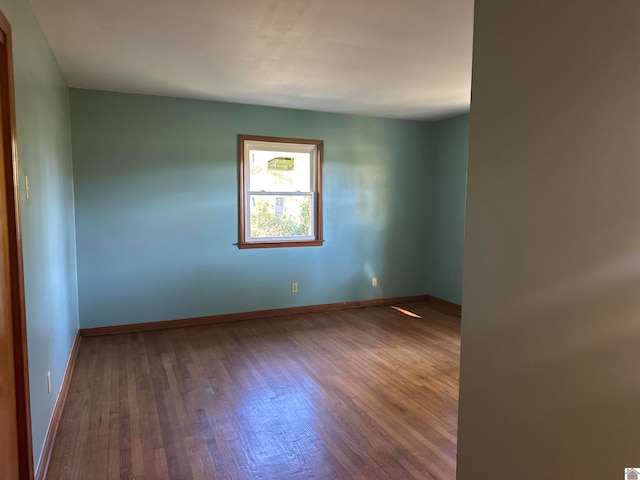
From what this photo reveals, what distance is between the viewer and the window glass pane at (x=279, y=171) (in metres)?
5.04

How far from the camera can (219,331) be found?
4.62 meters

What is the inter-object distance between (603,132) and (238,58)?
2757 mm

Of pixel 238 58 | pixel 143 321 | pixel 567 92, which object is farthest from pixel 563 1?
pixel 143 321

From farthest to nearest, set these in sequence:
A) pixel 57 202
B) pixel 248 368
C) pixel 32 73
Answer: pixel 248 368 < pixel 57 202 < pixel 32 73

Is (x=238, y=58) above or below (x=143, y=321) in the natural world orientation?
above

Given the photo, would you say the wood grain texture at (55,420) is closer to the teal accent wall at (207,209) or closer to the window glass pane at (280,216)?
the teal accent wall at (207,209)

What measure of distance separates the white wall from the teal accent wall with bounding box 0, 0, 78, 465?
6.55 feet

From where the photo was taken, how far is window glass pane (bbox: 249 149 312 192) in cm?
504

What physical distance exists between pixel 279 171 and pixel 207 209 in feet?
3.29

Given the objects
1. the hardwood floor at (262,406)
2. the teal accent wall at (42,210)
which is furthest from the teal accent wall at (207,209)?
the teal accent wall at (42,210)

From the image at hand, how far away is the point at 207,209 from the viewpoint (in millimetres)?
4793

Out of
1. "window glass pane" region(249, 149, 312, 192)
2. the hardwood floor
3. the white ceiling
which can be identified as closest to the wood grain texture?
the hardwood floor

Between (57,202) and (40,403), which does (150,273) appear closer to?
(57,202)

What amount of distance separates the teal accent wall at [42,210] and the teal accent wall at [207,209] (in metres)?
0.66
